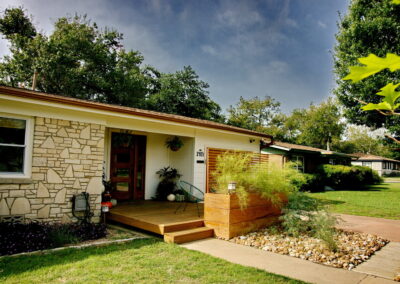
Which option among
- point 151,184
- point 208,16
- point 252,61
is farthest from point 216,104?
point 151,184

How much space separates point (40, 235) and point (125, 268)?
2.20m

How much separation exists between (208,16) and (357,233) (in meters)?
9.96

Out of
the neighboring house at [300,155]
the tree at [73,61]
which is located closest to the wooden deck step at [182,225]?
the neighboring house at [300,155]

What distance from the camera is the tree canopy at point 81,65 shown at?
19375 millimetres

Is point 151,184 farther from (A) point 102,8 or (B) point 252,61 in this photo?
(B) point 252,61

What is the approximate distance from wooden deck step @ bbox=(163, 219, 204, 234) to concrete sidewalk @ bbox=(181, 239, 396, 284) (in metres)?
0.50

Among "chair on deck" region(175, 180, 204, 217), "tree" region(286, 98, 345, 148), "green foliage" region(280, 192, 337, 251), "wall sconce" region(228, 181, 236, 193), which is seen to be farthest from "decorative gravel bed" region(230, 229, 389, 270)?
"tree" region(286, 98, 345, 148)

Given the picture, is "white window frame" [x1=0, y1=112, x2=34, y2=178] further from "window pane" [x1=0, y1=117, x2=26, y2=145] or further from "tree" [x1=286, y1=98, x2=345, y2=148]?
"tree" [x1=286, y1=98, x2=345, y2=148]

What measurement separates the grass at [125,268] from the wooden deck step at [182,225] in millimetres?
943

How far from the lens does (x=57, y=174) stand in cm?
639

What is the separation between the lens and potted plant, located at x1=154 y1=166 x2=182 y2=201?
9945 mm

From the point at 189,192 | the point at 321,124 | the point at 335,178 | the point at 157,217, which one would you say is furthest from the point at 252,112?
the point at 157,217

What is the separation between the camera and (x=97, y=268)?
402 centimetres

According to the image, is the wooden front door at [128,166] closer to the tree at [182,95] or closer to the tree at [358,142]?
the tree at [182,95]
